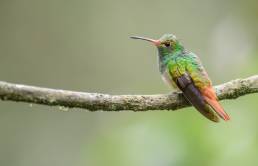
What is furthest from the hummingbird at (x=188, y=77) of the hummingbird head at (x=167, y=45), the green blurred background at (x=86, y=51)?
the green blurred background at (x=86, y=51)

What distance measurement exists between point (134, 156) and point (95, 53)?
21.3 ft

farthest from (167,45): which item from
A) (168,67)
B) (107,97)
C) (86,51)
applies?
(86,51)

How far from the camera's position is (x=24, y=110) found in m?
9.38

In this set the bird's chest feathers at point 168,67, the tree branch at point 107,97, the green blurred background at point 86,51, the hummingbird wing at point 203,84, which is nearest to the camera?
the tree branch at point 107,97

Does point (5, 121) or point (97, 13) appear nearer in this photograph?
point (5, 121)

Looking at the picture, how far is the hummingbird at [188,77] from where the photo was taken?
360 centimetres

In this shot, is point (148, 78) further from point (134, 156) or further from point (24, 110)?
point (134, 156)

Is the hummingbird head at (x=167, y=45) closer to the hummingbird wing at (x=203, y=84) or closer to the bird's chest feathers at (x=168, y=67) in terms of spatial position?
the bird's chest feathers at (x=168, y=67)

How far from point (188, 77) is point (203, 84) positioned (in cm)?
14

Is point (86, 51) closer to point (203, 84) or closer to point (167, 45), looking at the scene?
point (167, 45)

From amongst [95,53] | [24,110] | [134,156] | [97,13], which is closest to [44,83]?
[24,110]

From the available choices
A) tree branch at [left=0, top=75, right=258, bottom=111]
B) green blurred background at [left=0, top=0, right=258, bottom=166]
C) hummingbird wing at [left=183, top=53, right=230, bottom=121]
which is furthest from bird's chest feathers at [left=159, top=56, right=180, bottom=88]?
green blurred background at [left=0, top=0, right=258, bottom=166]

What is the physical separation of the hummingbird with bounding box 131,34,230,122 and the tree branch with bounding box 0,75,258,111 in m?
0.08

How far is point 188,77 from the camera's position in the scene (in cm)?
391
